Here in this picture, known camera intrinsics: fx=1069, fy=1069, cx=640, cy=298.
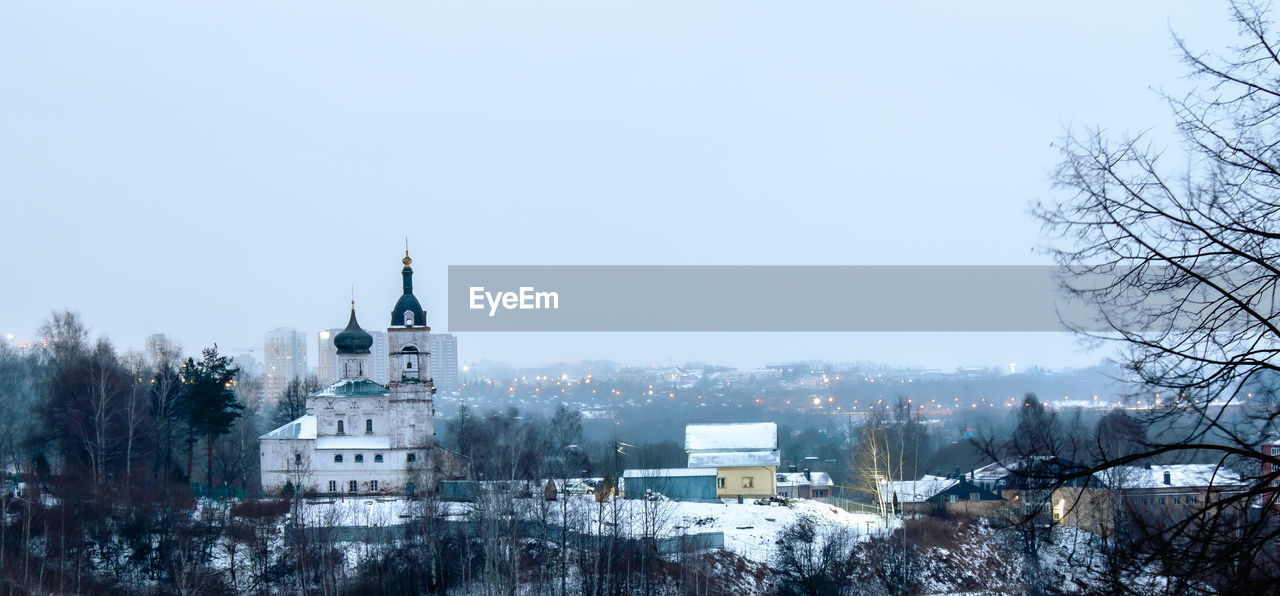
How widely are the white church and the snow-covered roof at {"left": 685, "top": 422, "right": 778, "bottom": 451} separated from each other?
10808 millimetres

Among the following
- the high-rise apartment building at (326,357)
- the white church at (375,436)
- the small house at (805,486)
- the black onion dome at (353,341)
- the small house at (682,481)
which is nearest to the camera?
the small house at (682,481)

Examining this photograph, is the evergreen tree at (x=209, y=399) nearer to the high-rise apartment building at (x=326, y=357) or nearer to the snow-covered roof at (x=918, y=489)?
the snow-covered roof at (x=918, y=489)

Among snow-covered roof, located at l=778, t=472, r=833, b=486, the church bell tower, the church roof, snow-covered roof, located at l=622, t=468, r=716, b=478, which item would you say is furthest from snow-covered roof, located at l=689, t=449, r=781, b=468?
the church roof

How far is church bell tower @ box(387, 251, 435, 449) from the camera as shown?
41.5 meters

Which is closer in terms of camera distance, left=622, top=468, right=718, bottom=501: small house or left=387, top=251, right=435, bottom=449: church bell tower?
left=622, top=468, right=718, bottom=501: small house

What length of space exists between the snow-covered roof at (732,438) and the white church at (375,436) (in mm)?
10808

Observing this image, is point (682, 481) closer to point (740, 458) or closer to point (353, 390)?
point (740, 458)

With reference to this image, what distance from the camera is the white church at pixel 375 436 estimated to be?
4044cm

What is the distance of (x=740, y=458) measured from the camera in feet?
144

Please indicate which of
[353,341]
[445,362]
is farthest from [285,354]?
[353,341]

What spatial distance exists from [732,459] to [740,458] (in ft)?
1.09

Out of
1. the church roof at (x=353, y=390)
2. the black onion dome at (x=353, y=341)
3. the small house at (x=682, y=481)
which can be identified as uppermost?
the black onion dome at (x=353, y=341)

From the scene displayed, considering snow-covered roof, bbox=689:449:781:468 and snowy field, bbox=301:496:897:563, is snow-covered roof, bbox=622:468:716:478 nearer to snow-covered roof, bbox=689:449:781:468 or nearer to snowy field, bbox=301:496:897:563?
snow-covered roof, bbox=689:449:781:468

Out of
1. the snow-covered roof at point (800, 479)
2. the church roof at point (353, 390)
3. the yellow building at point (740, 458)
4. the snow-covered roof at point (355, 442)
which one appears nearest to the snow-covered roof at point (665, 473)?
the yellow building at point (740, 458)
